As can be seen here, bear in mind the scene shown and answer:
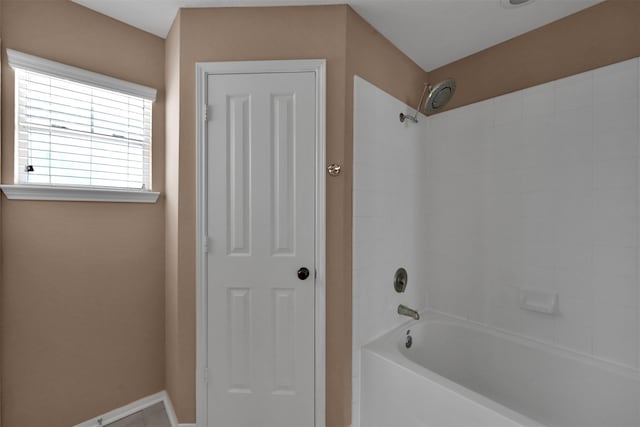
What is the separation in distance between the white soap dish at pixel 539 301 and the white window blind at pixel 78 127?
8.35 ft

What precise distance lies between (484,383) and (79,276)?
2.59 metres

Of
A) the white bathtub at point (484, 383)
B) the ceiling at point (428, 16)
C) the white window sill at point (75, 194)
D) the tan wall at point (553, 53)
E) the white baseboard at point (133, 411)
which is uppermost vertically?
the ceiling at point (428, 16)

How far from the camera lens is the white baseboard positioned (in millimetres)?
1771

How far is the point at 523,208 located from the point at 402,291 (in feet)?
3.10

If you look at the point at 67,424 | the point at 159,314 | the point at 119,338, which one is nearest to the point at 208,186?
Answer: the point at 159,314

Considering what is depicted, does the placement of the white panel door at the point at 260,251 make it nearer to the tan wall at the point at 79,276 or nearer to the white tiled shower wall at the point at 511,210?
the white tiled shower wall at the point at 511,210

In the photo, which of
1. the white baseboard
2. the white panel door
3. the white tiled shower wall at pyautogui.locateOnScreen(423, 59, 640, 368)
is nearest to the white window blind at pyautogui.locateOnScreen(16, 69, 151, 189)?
the white panel door

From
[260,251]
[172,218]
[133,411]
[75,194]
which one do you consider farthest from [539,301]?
[75,194]

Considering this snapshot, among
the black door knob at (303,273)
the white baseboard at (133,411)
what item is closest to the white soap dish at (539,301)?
the black door knob at (303,273)

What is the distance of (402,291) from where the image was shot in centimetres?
207

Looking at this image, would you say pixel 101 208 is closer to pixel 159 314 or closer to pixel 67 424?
pixel 159 314

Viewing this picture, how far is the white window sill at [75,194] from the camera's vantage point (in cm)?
150

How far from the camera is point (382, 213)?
6.28ft

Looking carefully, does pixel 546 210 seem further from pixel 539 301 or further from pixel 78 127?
pixel 78 127
